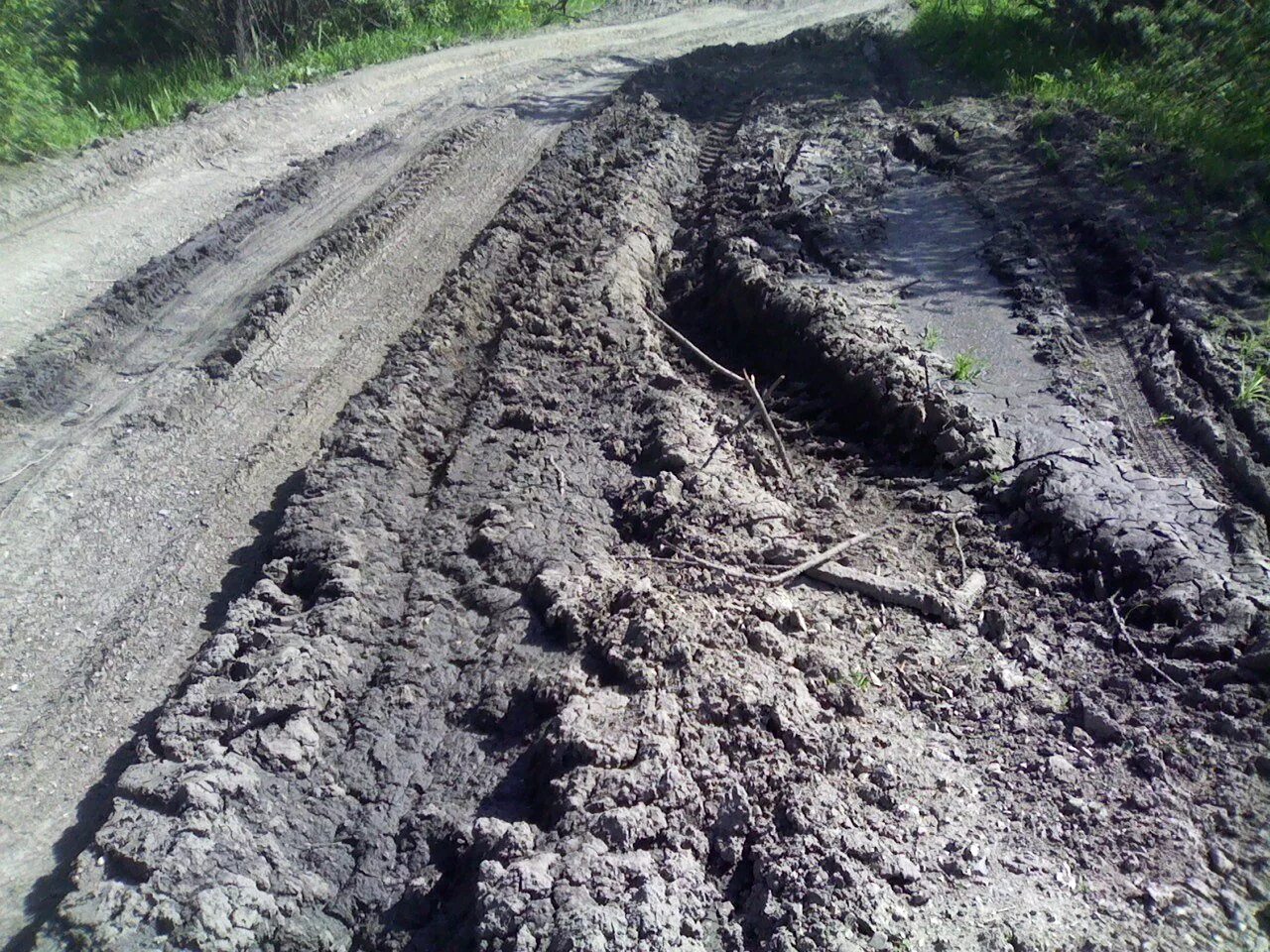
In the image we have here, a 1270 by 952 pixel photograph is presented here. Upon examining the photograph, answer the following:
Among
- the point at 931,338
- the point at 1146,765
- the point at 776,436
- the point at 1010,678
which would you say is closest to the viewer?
the point at 1146,765

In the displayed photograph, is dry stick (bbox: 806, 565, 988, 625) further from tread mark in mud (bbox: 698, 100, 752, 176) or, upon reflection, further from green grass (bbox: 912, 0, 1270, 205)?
tread mark in mud (bbox: 698, 100, 752, 176)

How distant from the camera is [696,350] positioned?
6.76 meters

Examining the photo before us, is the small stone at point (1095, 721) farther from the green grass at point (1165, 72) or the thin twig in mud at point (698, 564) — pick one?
the green grass at point (1165, 72)

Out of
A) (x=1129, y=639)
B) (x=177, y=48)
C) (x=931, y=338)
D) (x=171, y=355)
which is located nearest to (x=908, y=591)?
(x=1129, y=639)

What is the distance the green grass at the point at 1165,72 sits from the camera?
29.0 feet

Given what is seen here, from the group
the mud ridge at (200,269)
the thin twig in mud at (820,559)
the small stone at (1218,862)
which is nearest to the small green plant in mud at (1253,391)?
the thin twig in mud at (820,559)

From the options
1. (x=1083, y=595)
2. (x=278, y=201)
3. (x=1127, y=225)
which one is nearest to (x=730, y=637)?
(x=1083, y=595)

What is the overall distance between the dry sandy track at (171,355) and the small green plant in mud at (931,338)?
3.94m

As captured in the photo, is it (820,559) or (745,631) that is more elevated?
(745,631)

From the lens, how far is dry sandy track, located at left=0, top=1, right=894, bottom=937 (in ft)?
14.0

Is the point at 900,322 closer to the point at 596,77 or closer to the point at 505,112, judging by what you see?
the point at 505,112

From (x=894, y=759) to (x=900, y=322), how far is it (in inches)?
160

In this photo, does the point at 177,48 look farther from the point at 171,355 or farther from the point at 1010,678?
the point at 1010,678

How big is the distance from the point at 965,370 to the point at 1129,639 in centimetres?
236
